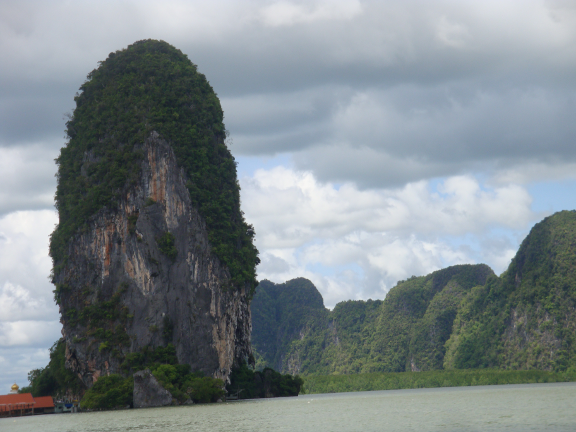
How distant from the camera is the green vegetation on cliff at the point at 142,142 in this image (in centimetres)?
5872

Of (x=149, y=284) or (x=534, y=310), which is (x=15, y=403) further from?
(x=534, y=310)

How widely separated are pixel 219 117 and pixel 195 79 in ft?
13.5

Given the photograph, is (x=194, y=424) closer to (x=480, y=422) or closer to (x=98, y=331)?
(x=480, y=422)

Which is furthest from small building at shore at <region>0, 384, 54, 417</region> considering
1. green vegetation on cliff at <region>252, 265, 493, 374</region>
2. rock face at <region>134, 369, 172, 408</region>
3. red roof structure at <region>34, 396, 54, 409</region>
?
green vegetation on cliff at <region>252, 265, 493, 374</region>

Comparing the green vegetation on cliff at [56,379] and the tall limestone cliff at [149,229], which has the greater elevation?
the tall limestone cliff at [149,229]

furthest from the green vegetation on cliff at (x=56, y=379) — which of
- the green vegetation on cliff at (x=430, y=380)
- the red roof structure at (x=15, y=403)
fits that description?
the green vegetation on cliff at (x=430, y=380)

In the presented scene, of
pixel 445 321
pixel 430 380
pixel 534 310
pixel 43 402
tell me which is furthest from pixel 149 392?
pixel 445 321

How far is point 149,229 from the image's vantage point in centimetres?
5612

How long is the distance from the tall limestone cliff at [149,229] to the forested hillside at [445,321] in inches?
2004

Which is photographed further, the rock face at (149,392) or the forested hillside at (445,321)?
the forested hillside at (445,321)

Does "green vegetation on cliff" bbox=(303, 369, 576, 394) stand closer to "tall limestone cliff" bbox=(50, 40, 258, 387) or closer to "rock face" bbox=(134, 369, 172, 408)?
"tall limestone cliff" bbox=(50, 40, 258, 387)

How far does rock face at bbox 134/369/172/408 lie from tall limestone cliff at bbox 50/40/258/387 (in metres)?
4.82

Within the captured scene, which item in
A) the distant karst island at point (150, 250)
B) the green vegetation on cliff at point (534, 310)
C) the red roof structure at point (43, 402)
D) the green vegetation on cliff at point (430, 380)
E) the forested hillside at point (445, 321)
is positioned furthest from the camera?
the forested hillside at point (445, 321)

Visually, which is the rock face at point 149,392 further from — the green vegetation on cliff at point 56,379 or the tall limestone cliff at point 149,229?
the green vegetation on cliff at point 56,379
